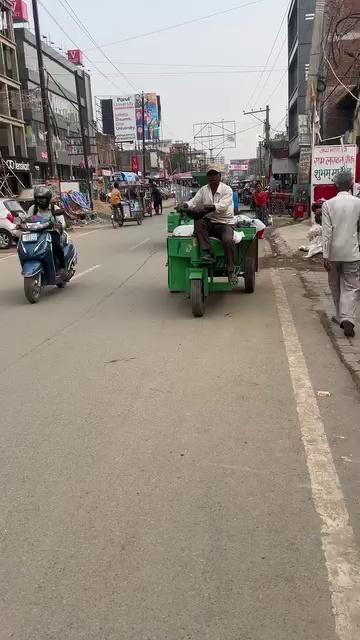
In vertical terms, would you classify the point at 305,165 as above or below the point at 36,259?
above

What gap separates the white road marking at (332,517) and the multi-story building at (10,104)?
38.5 metres

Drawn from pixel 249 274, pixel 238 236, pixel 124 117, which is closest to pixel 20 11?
pixel 124 117

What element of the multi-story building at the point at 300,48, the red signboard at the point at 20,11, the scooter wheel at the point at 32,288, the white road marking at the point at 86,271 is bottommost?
the white road marking at the point at 86,271

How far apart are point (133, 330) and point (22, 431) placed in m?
3.10

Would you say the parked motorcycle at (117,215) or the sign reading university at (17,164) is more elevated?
the sign reading university at (17,164)

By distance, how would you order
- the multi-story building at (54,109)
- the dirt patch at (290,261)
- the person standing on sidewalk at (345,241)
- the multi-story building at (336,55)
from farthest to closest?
the multi-story building at (54,109) < the multi-story building at (336,55) < the dirt patch at (290,261) < the person standing on sidewalk at (345,241)

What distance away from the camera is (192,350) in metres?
6.20

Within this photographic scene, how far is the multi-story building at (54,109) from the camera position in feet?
151

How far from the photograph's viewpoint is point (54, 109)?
51.8m

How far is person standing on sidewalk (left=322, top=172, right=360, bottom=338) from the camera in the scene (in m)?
6.54

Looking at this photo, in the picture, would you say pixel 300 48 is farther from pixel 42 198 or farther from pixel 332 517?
pixel 332 517

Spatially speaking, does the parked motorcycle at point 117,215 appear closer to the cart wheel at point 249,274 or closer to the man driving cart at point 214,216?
the cart wheel at point 249,274

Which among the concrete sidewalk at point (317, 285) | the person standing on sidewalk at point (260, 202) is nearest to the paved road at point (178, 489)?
the concrete sidewalk at point (317, 285)

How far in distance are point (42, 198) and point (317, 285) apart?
4.96 meters
